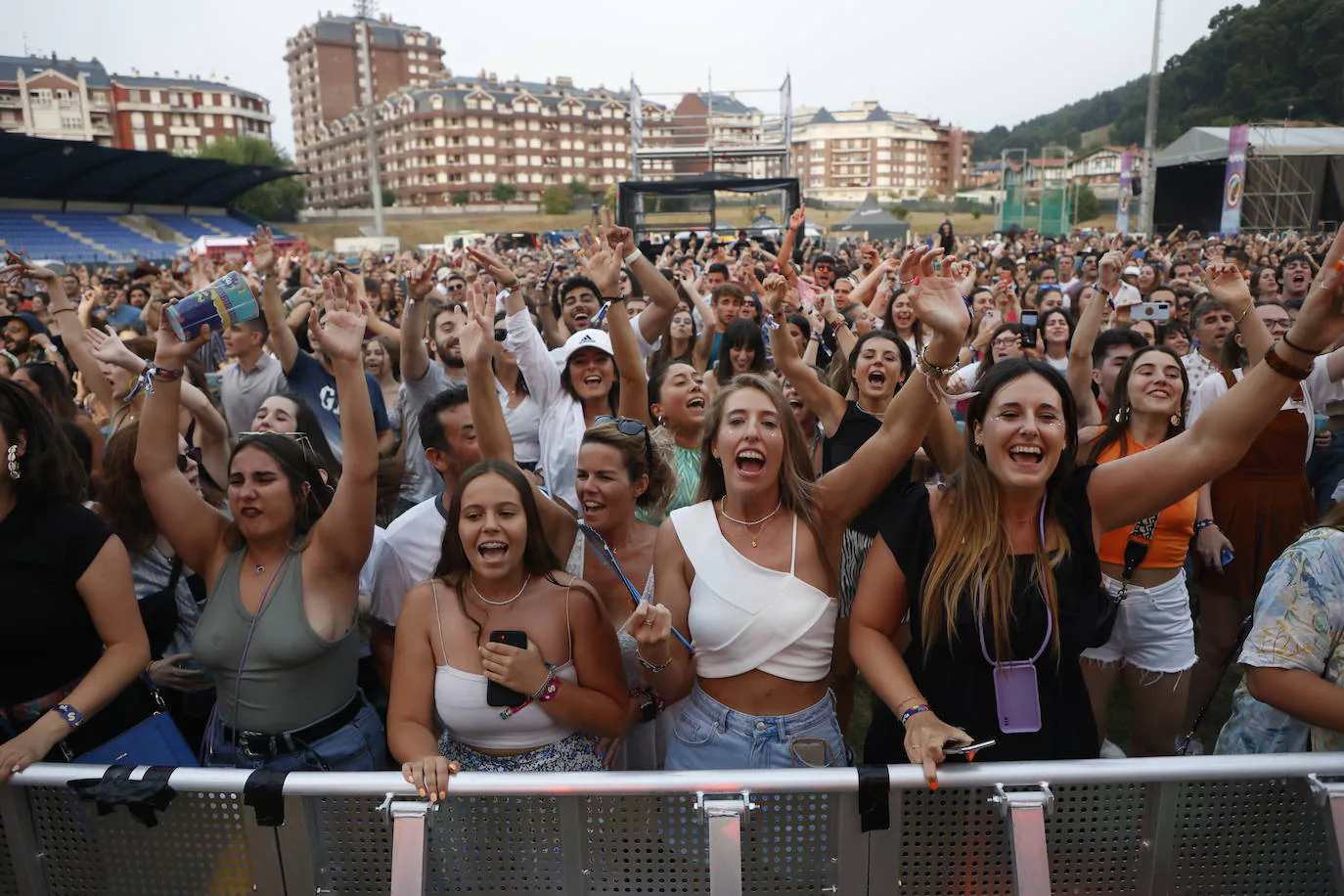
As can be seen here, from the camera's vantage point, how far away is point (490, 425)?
2889 mm

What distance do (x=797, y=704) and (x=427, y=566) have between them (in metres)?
1.33

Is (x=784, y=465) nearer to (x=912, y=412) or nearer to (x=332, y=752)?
(x=912, y=412)

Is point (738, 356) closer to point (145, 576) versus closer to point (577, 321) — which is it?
point (577, 321)

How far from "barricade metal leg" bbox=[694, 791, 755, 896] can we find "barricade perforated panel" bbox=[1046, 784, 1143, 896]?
63 centimetres

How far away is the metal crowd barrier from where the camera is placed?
168cm

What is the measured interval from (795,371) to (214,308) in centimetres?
218

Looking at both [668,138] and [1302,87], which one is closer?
[668,138]

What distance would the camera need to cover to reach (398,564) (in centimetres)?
279

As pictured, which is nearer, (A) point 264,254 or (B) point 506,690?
(B) point 506,690

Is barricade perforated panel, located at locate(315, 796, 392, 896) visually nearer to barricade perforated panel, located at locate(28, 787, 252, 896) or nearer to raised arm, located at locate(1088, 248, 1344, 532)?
barricade perforated panel, located at locate(28, 787, 252, 896)

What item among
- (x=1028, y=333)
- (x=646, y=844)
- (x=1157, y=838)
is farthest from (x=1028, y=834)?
(x=1028, y=333)

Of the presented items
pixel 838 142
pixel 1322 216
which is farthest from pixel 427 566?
pixel 838 142

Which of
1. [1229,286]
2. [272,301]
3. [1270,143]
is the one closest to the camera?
[1229,286]

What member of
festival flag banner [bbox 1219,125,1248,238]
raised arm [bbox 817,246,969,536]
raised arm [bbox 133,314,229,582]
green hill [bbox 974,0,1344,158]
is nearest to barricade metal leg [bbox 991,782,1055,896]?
raised arm [bbox 817,246,969,536]
